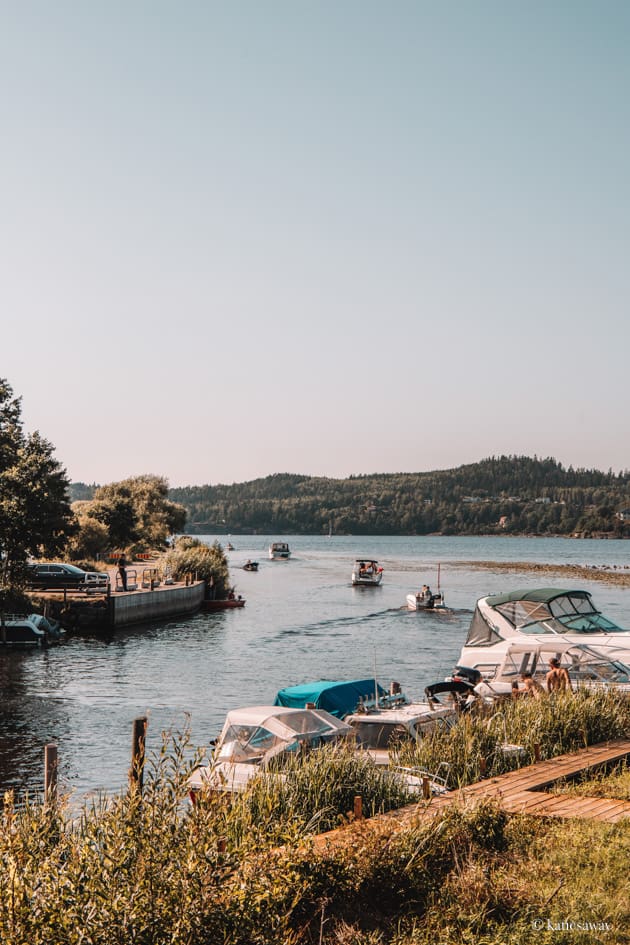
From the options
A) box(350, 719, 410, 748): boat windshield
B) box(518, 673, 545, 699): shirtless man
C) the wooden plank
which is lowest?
box(350, 719, 410, 748): boat windshield

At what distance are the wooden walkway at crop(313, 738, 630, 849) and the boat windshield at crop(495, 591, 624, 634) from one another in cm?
1593

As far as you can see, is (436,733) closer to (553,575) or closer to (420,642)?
(420,642)

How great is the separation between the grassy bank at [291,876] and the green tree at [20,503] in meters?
39.8

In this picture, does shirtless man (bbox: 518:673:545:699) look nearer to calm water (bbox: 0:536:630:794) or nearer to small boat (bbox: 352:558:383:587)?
calm water (bbox: 0:536:630:794)

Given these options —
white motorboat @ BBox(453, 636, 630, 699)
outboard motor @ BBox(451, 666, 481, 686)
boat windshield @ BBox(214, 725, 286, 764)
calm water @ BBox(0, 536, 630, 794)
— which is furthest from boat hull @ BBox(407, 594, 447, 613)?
boat windshield @ BBox(214, 725, 286, 764)

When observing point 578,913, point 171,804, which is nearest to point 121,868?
point 171,804

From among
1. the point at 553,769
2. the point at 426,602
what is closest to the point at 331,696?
the point at 553,769

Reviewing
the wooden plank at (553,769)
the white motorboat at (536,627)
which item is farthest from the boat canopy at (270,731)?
the white motorboat at (536,627)

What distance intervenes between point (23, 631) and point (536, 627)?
89.0 feet

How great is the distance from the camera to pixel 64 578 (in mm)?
58156

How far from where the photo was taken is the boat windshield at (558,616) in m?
30.9

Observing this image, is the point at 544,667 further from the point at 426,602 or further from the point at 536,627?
the point at 426,602

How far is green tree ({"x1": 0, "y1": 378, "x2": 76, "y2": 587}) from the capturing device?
4891cm

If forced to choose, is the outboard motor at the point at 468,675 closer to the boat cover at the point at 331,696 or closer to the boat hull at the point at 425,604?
the boat cover at the point at 331,696
